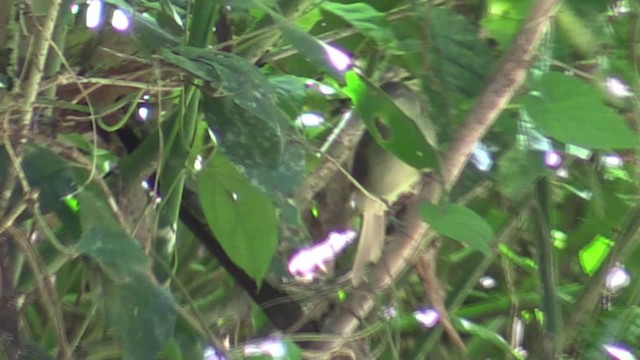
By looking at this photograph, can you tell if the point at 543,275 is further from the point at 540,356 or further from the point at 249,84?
the point at 249,84

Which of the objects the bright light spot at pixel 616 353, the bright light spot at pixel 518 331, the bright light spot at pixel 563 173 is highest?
the bright light spot at pixel 563 173

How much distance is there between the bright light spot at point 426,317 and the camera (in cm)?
67

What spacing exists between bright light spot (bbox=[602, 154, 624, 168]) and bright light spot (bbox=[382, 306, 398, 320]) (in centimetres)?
21

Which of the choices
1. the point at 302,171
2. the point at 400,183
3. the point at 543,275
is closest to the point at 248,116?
the point at 302,171

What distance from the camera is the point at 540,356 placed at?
659 mm

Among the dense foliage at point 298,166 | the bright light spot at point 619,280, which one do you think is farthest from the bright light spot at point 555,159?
the bright light spot at point 619,280

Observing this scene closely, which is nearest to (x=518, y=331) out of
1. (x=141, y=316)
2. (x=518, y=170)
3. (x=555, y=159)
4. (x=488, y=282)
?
(x=488, y=282)

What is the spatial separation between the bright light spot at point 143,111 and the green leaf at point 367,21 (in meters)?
0.21

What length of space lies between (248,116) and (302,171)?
42mm

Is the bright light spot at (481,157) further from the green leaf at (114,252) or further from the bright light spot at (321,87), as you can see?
the green leaf at (114,252)

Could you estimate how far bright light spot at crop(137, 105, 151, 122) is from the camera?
690 mm

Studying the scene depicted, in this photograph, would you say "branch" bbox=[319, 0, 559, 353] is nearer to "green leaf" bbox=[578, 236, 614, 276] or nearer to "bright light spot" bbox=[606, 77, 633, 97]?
"bright light spot" bbox=[606, 77, 633, 97]

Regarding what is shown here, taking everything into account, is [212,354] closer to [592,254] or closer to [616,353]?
[616,353]

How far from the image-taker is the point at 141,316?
17.8 inches
